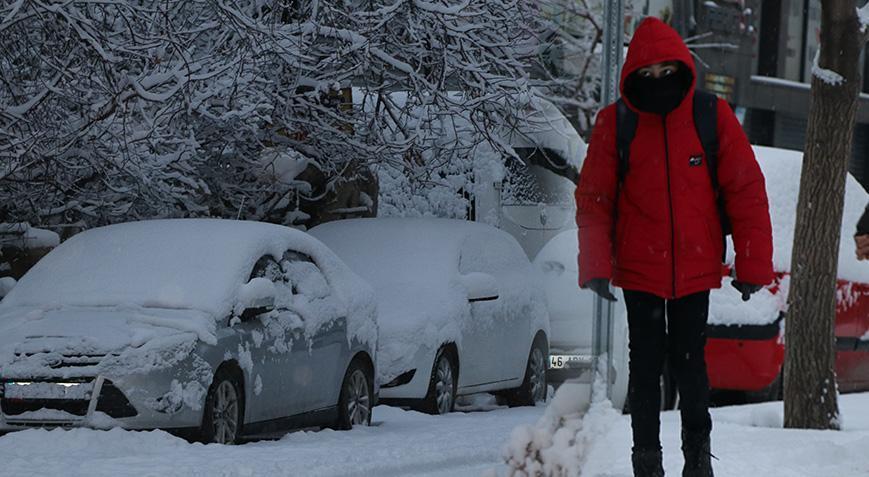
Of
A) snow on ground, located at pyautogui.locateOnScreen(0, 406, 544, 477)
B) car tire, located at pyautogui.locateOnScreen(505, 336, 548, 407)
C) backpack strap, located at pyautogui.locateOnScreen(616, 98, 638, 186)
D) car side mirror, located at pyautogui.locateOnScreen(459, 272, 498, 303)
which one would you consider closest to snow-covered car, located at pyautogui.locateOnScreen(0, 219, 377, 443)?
snow on ground, located at pyautogui.locateOnScreen(0, 406, 544, 477)

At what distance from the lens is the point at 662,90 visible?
215 inches

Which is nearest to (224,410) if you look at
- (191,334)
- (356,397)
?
(191,334)

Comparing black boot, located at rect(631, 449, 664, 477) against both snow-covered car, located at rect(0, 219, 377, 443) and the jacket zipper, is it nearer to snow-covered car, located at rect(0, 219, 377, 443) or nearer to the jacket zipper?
the jacket zipper

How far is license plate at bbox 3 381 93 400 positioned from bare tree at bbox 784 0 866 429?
3990 mm

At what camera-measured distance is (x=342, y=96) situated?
14695 mm

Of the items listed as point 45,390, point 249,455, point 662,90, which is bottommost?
point 249,455

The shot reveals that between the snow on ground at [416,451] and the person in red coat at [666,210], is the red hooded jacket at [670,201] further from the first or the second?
the snow on ground at [416,451]

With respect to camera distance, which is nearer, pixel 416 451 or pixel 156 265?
pixel 416 451

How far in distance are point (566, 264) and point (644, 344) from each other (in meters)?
4.60

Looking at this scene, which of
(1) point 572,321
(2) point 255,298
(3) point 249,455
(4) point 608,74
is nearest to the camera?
(4) point 608,74

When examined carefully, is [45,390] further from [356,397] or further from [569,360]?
[569,360]

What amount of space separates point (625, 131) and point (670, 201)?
0.30m

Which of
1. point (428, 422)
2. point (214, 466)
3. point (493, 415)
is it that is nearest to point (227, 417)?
point (214, 466)

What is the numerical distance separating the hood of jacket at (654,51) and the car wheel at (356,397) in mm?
5332
